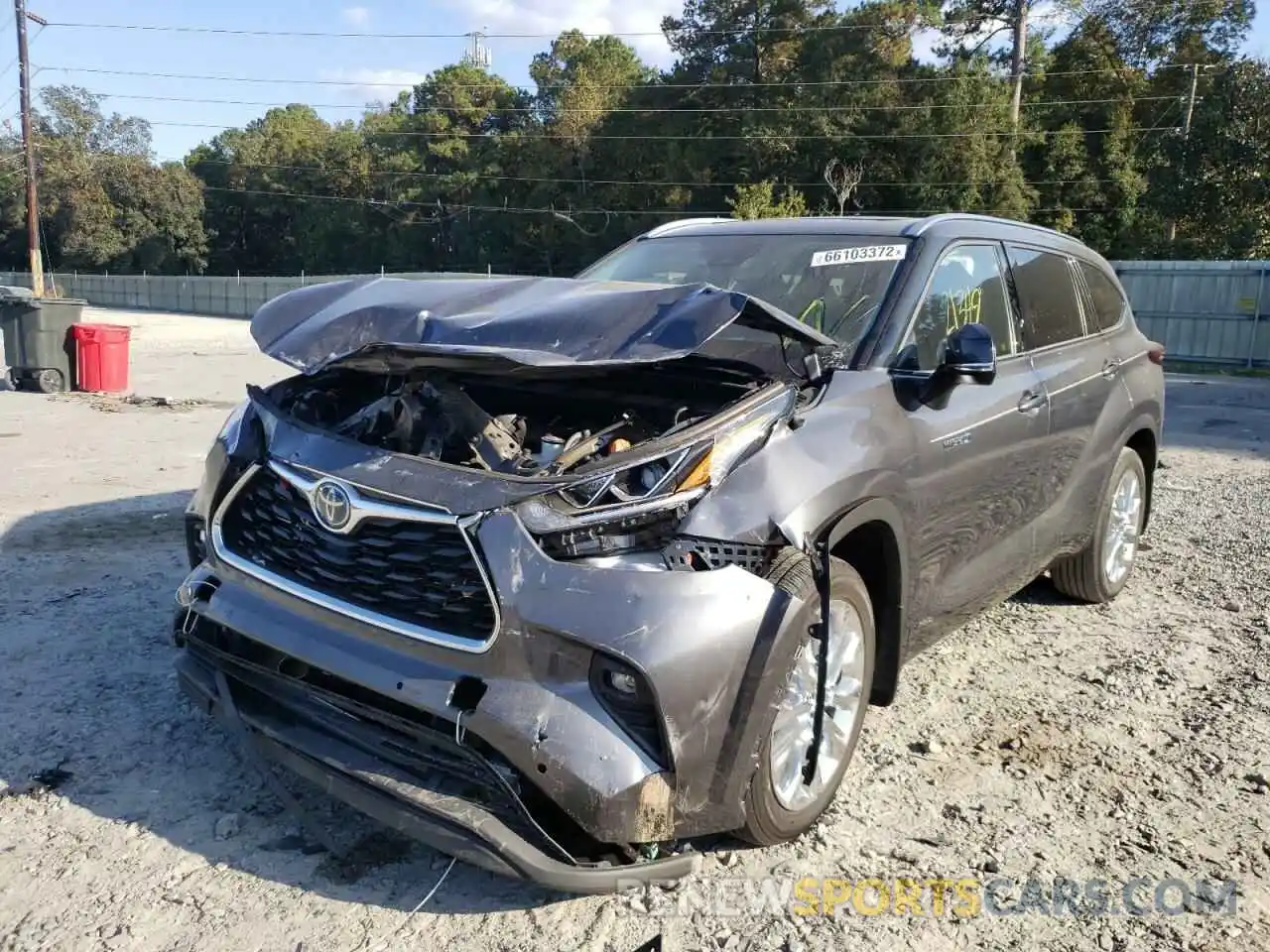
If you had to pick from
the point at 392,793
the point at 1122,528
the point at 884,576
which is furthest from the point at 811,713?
the point at 1122,528

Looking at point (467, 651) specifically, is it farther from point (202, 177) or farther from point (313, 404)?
point (202, 177)

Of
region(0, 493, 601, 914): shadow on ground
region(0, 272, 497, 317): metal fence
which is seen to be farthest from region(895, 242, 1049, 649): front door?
region(0, 272, 497, 317): metal fence

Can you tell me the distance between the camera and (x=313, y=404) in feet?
11.8

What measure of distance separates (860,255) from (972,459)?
91 centimetres

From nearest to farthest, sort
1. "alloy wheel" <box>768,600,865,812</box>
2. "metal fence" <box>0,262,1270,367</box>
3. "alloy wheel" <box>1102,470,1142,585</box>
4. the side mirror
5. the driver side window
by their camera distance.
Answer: "alloy wheel" <box>768,600,865,812</box> → the side mirror → the driver side window → "alloy wheel" <box>1102,470,1142,585</box> → "metal fence" <box>0,262,1270,367</box>

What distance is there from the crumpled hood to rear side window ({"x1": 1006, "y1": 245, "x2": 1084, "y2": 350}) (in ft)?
5.84

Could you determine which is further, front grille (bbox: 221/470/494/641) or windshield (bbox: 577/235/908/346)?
windshield (bbox: 577/235/908/346)

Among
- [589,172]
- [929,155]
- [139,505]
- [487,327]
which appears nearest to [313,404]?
[487,327]

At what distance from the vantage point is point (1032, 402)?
428 centimetres

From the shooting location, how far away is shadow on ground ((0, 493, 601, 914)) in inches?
115

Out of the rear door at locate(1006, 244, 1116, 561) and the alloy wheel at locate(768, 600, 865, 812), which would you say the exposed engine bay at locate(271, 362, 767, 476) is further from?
the rear door at locate(1006, 244, 1116, 561)

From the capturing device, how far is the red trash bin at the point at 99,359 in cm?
1376

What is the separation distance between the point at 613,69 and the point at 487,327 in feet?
189

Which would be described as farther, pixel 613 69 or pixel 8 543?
pixel 613 69
